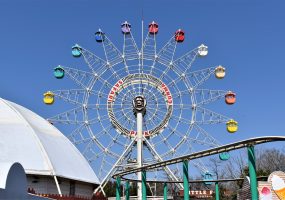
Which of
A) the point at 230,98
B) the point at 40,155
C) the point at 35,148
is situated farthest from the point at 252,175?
the point at 230,98

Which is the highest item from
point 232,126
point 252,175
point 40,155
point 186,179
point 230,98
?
point 230,98

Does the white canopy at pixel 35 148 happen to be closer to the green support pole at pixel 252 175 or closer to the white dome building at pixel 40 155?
the white dome building at pixel 40 155

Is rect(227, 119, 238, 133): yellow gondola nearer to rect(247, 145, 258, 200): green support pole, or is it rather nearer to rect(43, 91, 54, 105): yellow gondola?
rect(43, 91, 54, 105): yellow gondola

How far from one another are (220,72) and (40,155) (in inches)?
790

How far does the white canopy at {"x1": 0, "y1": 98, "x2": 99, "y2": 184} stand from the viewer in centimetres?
2814

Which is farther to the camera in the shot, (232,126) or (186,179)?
(232,126)

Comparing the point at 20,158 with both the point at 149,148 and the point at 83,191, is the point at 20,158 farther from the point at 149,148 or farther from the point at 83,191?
the point at 149,148

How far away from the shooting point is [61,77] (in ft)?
140

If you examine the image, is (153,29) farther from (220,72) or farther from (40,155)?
(40,155)

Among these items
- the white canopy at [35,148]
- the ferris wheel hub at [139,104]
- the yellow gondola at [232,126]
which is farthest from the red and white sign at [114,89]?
the yellow gondola at [232,126]

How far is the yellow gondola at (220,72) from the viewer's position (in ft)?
137

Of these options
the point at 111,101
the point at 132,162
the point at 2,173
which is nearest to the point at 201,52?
the point at 111,101

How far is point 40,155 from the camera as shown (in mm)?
29078

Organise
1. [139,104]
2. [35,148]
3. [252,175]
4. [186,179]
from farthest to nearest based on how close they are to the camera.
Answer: [139,104] → [35,148] → [186,179] → [252,175]
